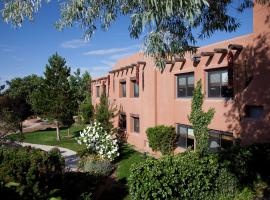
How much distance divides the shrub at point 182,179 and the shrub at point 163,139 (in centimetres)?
980

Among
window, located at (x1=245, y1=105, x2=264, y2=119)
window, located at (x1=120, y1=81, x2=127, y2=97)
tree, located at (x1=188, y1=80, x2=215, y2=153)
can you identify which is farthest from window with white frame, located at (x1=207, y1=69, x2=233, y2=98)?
window, located at (x1=120, y1=81, x2=127, y2=97)

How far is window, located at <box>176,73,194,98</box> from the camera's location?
19.8 meters

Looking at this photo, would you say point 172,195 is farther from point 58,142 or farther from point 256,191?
point 58,142

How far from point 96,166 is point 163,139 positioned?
190 inches

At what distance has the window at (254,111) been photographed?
14617mm

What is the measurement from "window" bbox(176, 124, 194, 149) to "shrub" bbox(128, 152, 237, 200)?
28.3ft

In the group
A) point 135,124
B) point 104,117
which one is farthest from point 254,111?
point 104,117

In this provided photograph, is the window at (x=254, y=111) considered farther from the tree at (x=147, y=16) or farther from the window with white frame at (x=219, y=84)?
the tree at (x=147, y=16)

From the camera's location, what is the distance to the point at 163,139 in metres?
21.0

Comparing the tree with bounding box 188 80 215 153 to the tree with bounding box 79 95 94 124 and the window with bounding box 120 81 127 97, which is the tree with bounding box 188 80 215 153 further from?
the tree with bounding box 79 95 94 124

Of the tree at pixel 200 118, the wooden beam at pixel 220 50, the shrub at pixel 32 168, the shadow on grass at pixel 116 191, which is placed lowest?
the shadow on grass at pixel 116 191

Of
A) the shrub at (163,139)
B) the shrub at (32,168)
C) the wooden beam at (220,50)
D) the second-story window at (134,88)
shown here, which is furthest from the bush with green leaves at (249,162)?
the second-story window at (134,88)

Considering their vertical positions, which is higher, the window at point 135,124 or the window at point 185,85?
the window at point 185,85

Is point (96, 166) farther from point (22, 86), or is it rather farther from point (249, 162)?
point (22, 86)
